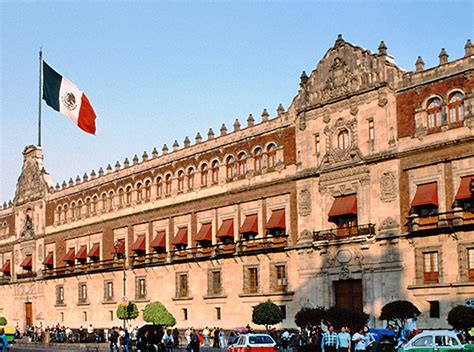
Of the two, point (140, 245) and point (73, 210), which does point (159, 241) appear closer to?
point (140, 245)

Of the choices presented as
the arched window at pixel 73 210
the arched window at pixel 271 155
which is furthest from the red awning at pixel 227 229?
the arched window at pixel 73 210

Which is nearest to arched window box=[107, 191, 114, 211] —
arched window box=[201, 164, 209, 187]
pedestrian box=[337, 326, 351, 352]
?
arched window box=[201, 164, 209, 187]

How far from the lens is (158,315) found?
5094 centimetres

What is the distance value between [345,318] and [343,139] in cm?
1081

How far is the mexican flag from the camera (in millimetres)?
36938

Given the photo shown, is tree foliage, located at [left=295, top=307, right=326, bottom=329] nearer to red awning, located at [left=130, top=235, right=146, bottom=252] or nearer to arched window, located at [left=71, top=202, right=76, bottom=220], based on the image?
red awning, located at [left=130, top=235, right=146, bottom=252]

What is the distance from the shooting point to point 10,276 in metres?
80.6

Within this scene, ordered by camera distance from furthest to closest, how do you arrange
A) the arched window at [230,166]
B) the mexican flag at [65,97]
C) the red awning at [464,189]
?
the arched window at [230,166], the mexican flag at [65,97], the red awning at [464,189]

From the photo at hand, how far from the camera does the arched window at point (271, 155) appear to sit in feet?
157

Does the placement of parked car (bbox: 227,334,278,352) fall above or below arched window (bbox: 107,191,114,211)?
below

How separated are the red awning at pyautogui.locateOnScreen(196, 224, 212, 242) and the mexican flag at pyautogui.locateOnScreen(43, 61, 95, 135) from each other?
→ 1625cm

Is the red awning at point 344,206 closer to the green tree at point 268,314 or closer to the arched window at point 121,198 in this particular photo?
the green tree at point 268,314

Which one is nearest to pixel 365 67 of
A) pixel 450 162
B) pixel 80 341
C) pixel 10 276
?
pixel 450 162

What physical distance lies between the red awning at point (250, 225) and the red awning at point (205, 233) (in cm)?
387
